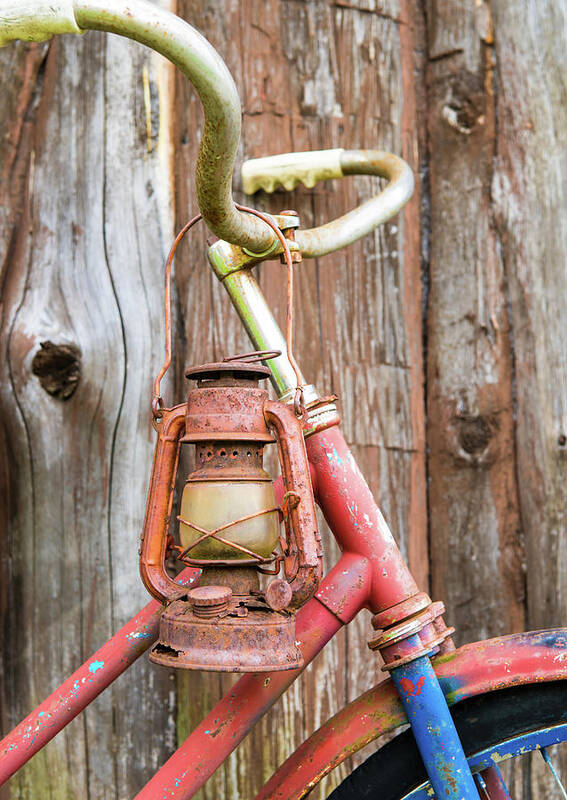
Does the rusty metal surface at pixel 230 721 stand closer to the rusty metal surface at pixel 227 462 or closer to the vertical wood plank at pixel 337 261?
the rusty metal surface at pixel 227 462

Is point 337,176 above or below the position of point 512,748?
above

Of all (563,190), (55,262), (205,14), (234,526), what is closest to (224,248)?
(234,526)

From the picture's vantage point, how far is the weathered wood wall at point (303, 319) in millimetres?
1439

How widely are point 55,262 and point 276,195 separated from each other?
48 centimetres

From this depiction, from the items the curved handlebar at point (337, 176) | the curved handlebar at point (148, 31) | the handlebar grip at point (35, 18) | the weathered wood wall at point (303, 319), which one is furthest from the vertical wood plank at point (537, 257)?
the handlebar grip at point (35, 18)

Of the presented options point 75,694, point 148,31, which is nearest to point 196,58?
point 148,31

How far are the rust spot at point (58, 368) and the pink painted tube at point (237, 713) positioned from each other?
74 cm

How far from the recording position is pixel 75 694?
94cm

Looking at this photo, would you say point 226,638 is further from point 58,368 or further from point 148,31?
point 58,368

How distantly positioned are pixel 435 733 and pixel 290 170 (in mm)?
978

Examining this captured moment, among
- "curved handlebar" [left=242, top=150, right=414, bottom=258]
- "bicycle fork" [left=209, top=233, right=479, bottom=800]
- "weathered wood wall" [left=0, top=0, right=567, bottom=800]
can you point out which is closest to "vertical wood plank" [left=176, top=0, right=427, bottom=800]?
"weathered wood wall" [left=0, top=0, right=567, bottom=800]

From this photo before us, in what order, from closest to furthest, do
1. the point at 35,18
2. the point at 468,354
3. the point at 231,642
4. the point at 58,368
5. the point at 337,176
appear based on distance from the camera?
the point at 35,18
the point at 231,642
the point at 337,176
the point at 58,368
the point at 468,354

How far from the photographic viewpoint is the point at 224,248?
1.02m

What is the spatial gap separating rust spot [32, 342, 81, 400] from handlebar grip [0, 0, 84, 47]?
797 mm
